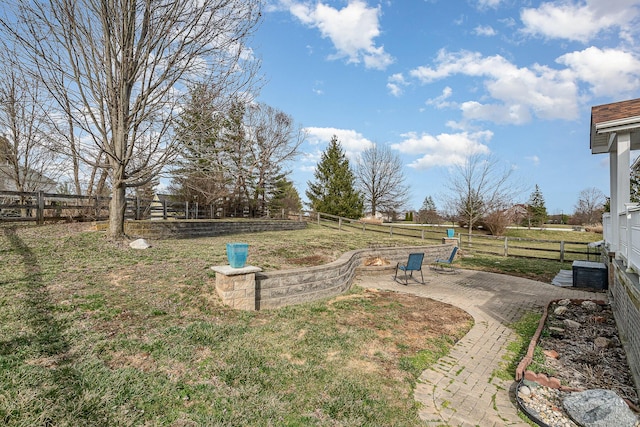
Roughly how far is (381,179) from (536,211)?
2226 centimetres

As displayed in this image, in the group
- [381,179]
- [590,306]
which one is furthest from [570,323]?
[381,179]

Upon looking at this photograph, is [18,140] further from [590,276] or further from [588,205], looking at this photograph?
[588,205]

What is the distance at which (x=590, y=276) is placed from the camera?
28.1 feet

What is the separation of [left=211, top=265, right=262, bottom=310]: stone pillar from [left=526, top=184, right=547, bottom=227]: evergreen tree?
33.7 meters

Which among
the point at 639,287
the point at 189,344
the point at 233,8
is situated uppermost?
the point at 233,8

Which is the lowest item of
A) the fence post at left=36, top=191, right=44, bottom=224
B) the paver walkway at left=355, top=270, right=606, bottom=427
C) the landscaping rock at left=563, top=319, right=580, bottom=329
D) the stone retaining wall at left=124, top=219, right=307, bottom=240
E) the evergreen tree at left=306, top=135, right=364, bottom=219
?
the paver walkway at left=355, top=270, right=606, bottom=427

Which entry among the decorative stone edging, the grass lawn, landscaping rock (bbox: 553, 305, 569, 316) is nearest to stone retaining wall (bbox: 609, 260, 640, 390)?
landscaping rock (bbox: 553, 305, 569, 316)

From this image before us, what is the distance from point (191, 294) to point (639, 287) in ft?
20.7

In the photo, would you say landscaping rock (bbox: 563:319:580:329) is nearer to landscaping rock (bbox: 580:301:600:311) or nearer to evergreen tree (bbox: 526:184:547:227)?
landscaping rock (bbox: 580:301:600:311)

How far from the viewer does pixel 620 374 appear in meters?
3.82

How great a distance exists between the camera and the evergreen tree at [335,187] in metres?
28.8

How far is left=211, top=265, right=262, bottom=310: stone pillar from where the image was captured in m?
5.23

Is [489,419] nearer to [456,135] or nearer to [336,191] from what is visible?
[456,135]

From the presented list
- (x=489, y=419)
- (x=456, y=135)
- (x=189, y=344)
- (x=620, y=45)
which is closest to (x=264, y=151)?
(x=456, y=135)
